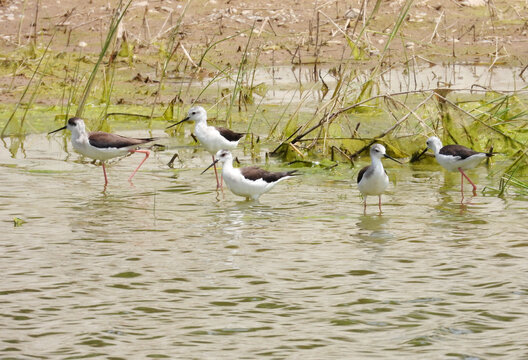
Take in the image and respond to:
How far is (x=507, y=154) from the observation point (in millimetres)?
11289

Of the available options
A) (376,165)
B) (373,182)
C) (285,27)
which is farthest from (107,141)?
(285,27)

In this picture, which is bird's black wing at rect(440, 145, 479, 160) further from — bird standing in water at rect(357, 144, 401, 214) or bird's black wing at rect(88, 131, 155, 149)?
bird's black wing at rect(88, 131, 155, 149)

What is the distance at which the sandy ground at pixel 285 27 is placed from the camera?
1903cm

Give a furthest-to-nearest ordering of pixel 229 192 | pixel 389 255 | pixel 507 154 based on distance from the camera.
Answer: pixel 507 154, pixel 229 192, pixel 389 255

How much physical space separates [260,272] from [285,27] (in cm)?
1418

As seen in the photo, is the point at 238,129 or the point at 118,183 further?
the point at 238,129

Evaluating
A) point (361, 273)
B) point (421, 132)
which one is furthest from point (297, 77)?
point (361, 273)

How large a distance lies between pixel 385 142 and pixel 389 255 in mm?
4275

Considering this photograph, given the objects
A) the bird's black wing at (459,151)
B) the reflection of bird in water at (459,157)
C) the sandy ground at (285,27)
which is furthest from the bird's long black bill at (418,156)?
the sandy ground at (285,27)

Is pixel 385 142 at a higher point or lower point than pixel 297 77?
lower

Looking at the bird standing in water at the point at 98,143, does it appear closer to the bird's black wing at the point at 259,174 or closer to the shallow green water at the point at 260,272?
the shallow green water at the point at 260,272

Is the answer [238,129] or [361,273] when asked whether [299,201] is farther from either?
[238,129]

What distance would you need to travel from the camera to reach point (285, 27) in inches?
802

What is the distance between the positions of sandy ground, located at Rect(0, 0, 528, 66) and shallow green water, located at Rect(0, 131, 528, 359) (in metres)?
8.96
